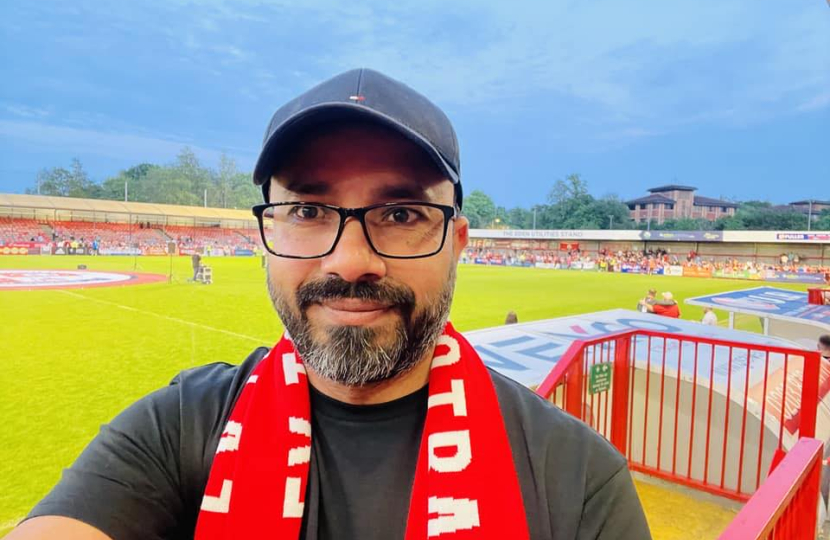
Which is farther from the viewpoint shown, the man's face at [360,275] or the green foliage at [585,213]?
the green foliage at [585,213]

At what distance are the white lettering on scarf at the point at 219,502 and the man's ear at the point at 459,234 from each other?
0.69m

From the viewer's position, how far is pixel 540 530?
948mm

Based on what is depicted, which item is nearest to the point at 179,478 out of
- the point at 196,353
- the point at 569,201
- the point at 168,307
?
the point at 196,353

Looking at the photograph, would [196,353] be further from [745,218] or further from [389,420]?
[745,218]

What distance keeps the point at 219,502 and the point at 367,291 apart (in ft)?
1.67

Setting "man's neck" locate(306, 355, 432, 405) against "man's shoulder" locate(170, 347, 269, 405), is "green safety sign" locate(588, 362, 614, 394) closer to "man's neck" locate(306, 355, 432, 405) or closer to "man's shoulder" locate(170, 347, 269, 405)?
"man's neck" locate(306, 355, 432, 405)

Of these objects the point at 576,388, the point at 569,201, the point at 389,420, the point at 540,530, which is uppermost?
the point at 569,201

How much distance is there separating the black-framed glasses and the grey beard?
9cm

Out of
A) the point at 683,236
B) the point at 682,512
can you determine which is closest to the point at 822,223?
the point at 683,236

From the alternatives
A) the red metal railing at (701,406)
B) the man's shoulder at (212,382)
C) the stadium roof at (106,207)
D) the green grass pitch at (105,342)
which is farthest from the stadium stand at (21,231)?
the man's shoulder at (212,382)

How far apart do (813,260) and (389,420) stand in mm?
42680

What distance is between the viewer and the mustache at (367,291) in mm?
1021

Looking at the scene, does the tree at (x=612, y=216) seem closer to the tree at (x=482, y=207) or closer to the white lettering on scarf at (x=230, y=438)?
the tree at (x=482, y=207)

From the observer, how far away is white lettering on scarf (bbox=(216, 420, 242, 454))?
1.03 m
